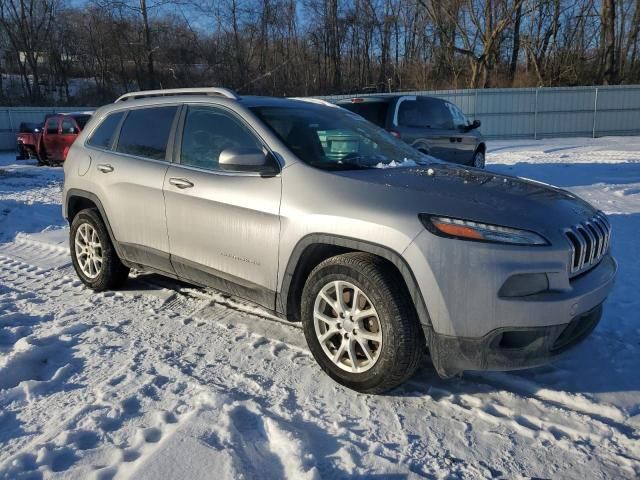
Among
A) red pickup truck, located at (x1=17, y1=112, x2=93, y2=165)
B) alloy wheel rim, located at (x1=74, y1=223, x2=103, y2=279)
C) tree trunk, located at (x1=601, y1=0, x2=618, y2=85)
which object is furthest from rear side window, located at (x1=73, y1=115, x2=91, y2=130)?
tree trunk, located at (x1=601, y1=0, x2=618, y2=85)

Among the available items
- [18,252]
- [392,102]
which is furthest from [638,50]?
[18,252]

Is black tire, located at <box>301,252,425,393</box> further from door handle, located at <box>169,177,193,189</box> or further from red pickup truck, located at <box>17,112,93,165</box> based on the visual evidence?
red pickup truck, located at <box>17,112,93,165</box>

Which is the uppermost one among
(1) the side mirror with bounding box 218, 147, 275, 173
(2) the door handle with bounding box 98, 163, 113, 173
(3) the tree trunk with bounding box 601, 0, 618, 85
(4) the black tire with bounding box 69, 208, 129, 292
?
(3) the tree trunk with bounding box 601, 0, 618, 85

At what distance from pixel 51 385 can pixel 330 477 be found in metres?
1.80

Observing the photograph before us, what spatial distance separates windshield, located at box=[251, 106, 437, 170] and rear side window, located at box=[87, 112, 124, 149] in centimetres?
171

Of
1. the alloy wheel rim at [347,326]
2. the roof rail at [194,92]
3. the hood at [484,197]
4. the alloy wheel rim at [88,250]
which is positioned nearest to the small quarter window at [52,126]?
the alloy wheel rim at [88,250]

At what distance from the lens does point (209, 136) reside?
381 cm

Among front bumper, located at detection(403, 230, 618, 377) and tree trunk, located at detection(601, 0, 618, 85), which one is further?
tree trunk, located at detection(601, 0, 618, 85)

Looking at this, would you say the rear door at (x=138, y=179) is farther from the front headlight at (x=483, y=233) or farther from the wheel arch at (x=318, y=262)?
the front headlight at (x=483, y=233)

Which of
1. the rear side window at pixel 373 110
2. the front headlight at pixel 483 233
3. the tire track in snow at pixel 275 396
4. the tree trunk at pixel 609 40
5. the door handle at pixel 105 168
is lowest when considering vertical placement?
the tire track in snow at pixel 275 396

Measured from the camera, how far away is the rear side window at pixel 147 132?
4.11 meters

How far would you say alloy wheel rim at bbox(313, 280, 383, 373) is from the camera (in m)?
2.87

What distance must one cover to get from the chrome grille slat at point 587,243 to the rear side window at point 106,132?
12.5ft

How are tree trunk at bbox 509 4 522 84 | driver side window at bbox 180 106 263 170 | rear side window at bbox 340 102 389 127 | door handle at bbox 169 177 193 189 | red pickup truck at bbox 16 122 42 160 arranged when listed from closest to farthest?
driver side window at bbox 180 106 263 170 → door handle at bbox 169 177 193 189 → rear side window at bbox 340 102 389 127 → red pickup truck at bbox 16 122 42 160 → tree trunk at bbox 509 4 522 84
